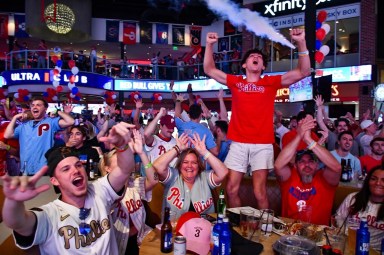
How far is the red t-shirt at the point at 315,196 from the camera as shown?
10.9 feet

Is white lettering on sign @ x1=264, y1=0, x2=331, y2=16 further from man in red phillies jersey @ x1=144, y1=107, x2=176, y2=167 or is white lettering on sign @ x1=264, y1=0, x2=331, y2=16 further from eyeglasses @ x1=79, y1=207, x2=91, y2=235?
eyeglasses @ x1=79, y1=207, x2=91, y2=235

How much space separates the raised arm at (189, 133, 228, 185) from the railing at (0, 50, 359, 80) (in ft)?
40.9

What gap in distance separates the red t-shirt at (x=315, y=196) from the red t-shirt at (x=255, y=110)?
526 mm

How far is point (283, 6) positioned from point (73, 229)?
1483 centimetres

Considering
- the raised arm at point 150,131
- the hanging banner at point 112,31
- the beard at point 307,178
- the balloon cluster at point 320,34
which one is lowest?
the beard at point 307,178

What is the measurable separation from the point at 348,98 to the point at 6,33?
1897 cm

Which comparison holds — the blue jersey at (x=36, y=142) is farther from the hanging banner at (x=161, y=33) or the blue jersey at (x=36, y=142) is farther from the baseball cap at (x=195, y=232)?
the hanging banner at (x=161, y=33)

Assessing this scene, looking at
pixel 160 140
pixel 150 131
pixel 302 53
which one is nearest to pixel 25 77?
pixel 160 140

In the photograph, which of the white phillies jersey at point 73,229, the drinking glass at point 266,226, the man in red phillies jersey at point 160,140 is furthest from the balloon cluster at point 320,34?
the white phillies jersey at point 73,229

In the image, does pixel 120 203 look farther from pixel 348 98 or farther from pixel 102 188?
pixel 348 98

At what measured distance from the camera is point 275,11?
15.5 metres

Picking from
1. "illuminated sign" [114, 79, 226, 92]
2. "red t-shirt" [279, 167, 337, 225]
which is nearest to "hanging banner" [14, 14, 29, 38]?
"illuminated sign" [114, 79, 226, 92]

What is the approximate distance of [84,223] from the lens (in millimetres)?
2275

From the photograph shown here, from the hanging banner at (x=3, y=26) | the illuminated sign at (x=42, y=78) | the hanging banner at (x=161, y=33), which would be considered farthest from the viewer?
the hanging banner at (x=161, y=33)
